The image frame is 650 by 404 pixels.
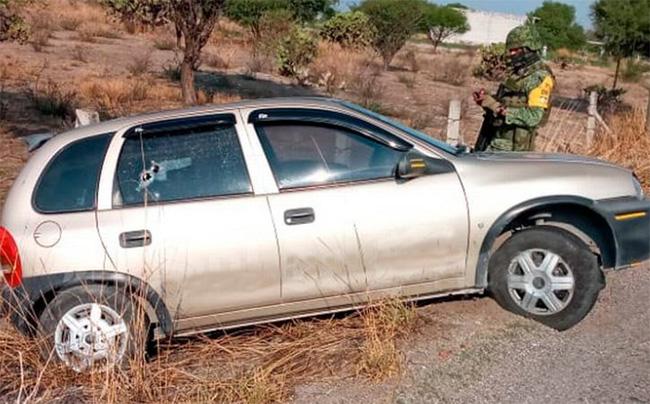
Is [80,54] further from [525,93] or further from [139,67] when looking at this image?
[525,93]

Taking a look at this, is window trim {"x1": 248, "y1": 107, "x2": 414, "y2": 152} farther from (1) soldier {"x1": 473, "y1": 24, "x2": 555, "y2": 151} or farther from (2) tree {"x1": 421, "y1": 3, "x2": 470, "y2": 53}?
(2) tree {"x1": 421, "y1": 3, "x2": 470, "y2": 53}

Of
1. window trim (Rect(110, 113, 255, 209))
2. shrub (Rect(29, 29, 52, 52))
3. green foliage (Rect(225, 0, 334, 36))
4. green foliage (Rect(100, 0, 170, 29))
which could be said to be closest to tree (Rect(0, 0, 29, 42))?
window trim (Rect(110, 113, 255, 209))

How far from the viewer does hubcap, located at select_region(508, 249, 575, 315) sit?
16.5 ft

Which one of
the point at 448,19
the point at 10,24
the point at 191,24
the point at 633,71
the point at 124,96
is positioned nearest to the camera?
the point at 191,24

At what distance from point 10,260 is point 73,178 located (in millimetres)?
616

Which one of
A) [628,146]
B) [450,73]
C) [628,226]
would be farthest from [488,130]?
[450,73]

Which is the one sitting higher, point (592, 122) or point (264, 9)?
point (264, 9)

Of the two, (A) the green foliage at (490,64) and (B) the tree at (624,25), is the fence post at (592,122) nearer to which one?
(B) the tree at (624,25)

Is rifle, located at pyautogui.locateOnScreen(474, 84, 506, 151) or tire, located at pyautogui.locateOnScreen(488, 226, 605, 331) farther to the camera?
rifle, located at pyautogui.locateOnScreen(474, 84, 506, 151)

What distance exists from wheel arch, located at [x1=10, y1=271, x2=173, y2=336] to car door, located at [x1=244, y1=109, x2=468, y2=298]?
2.75ft

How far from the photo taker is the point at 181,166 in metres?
4.79

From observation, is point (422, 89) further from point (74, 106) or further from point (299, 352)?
point (299, 352)

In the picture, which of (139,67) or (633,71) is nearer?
(139,67)

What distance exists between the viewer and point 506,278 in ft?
16.8
